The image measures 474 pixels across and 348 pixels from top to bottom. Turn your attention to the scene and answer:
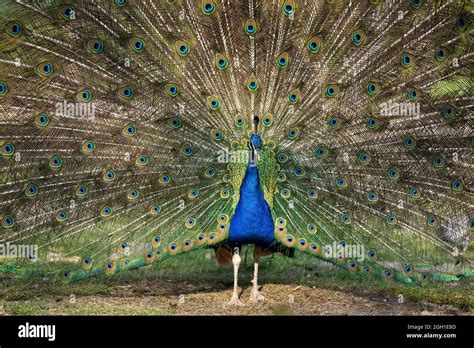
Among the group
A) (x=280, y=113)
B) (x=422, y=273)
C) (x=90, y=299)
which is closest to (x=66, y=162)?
(x=90, y=299)

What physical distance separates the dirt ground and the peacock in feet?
1.41

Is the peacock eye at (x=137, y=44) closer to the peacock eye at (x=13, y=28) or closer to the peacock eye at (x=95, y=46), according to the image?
the peacock eye at (x=95, y=46)

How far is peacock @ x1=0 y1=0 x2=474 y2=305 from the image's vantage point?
6.72 metres

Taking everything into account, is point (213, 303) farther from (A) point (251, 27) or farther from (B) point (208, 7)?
(B) point (208, 7)

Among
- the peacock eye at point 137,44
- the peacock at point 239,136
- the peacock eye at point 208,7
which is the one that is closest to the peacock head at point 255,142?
the peacock at point 239,136

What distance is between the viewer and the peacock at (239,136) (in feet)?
22.0

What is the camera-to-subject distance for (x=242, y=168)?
7.02 meters

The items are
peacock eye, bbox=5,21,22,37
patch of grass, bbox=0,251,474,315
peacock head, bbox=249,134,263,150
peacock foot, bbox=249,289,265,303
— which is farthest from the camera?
peacock foot, bbox=249,289,265,303

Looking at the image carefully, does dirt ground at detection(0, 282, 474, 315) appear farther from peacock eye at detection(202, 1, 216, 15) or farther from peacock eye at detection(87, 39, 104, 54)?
peacock eye at detection(202, 1, 216, 15)

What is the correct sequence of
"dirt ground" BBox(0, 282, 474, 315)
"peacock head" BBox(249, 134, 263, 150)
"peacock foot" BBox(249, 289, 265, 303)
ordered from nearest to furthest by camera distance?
"peacock head" BBox(249, 134, 263, 150) → "dirt ground" BBox(0, 282, 474, 315) → "peacock foot" BBox(249, 289, 265, 303)

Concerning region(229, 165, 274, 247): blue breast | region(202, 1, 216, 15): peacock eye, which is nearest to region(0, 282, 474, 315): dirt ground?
region(229, 165, 274, 247): blue breast

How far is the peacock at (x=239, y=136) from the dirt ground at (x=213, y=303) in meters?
0.43

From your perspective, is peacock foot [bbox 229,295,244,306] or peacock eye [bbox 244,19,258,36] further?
peacock foot [bbox 229,295,244,306]

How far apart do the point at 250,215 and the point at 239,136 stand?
786 millimetres
